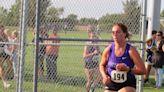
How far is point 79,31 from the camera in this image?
28.1 ft

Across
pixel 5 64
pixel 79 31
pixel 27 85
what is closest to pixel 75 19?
pixel 79 31

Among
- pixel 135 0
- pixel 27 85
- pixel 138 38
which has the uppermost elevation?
pixel 135 0

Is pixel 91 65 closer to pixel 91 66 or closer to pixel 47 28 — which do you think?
pixel 91 66

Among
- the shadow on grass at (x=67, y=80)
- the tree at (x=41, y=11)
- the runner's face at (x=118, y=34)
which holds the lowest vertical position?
the shadow on grass at (x=67, y=80)

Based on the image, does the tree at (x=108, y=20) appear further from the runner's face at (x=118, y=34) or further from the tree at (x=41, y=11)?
the runner's face at (x=118, y=34)

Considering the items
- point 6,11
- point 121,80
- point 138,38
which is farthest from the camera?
point 138,38

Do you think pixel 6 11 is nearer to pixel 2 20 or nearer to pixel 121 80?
pixel 2 20

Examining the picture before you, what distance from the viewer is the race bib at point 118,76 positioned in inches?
274

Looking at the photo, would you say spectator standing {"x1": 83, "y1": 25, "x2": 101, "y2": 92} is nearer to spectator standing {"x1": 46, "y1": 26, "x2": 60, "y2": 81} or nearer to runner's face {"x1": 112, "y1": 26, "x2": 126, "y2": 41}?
spectator standing {"x1": 46, "y1": 26, "x2": 60, "y2": 81}

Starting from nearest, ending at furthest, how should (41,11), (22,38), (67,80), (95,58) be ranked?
(22,38), (41,11), (95,58), (67,80)

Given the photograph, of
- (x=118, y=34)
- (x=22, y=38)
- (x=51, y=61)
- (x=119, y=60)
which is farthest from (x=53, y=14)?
(x=51, y=61)

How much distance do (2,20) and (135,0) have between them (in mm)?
2541

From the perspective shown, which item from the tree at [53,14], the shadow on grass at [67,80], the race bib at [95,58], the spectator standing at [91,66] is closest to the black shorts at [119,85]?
the tree at [53,14]

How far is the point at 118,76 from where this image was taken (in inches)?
276
